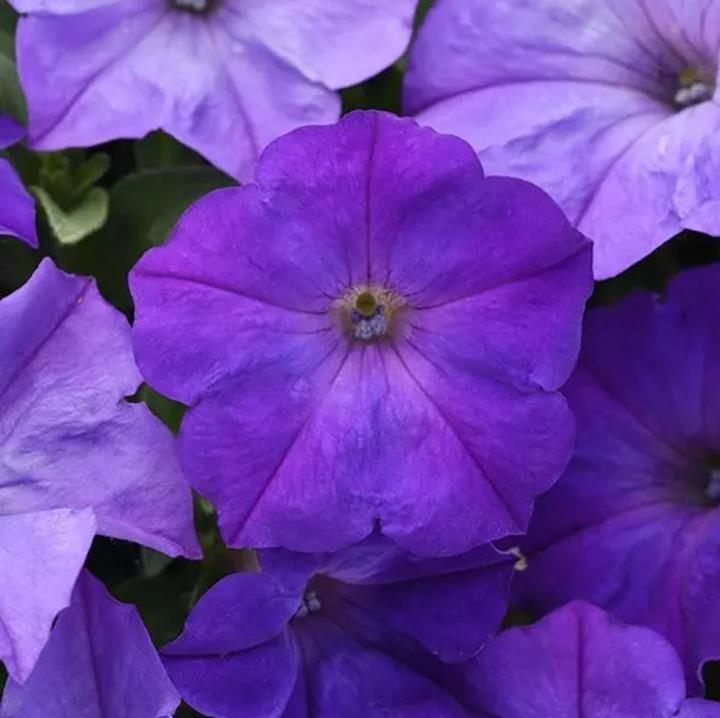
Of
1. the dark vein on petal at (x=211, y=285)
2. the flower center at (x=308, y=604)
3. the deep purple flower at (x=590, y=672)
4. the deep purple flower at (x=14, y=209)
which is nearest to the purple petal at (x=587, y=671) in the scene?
the deep purple flower at (x=590, y=672)

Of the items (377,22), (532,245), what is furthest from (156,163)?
(532,245)

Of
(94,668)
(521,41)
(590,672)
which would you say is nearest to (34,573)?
(94,668)

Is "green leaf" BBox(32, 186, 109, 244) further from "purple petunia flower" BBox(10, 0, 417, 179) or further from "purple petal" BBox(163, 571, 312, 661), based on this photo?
"purple petal" BBox(163, 571, 312, 661)

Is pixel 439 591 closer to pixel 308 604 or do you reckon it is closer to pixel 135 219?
pixel 308 604

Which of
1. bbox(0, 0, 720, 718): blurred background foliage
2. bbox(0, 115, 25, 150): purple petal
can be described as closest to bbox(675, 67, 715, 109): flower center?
bbox(0, 0, 720, 718): blurred background foliage

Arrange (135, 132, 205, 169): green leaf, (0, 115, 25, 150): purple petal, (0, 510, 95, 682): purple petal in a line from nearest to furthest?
(0, 510, 95, 682): purple petal < (0, 115, 25, 150): purple petal < (135, 132, 205, 169): green leaf

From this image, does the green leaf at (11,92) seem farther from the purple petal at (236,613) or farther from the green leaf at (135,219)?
the purple petal at (236,613)
